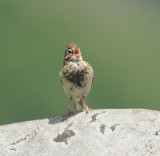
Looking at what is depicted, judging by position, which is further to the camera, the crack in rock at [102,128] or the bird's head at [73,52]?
the bird's head at [73,52]

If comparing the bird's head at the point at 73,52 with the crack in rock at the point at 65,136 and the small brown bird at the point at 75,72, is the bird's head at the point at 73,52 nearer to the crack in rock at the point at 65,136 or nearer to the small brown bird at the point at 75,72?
the small brown bird at the point at 75,72

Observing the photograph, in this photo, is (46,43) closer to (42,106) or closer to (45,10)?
(45,10)

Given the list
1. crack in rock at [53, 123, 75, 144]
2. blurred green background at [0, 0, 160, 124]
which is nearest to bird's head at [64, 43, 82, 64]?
crack in rock at [53, 123, 75, 144]

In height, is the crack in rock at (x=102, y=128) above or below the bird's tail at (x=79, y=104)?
below

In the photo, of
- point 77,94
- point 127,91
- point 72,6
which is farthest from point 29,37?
point 77,94

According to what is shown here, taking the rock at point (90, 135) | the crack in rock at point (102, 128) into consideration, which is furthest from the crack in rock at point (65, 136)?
the crack in rock at point (102, 128)

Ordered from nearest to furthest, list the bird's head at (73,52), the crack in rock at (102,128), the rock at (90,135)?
the rock at (90,135) < the crack in rock at (102,128) < the bird's head at (73,52)

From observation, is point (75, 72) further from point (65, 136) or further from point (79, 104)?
point (65, 136)

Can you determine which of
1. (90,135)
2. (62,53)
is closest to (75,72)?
(90,135)
